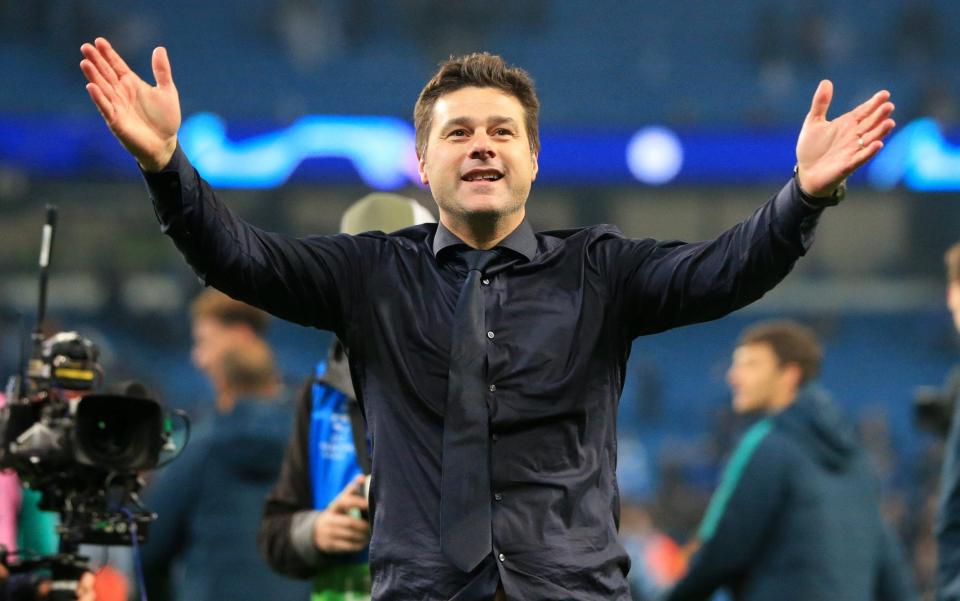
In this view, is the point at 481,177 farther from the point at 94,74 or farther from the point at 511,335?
the point at 94,74

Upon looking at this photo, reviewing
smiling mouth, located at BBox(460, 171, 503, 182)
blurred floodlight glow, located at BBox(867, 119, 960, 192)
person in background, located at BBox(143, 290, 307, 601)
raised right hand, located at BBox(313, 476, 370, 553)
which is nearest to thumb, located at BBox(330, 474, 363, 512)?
raised right hand, located at BBox(313, 476, 370, 553)

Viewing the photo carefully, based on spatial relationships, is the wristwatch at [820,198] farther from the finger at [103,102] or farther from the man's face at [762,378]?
the man's face at [762,378]

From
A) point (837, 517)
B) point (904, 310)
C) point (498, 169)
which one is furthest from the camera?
point (904, 310)

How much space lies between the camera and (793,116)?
18.1m

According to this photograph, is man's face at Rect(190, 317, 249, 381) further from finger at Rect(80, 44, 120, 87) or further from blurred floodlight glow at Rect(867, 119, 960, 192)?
blurred floodlight glow at Rect(867, 119, 960, 192)

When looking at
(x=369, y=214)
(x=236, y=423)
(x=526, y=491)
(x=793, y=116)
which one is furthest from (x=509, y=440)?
(x=793, y=116)

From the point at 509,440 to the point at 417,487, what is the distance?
0.17 m

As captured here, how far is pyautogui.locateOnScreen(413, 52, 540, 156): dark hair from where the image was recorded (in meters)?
2.66

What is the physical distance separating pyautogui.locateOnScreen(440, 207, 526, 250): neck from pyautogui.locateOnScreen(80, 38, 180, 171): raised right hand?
0.50m

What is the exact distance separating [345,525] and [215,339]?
1.90m

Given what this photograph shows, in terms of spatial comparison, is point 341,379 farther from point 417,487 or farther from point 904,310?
point 904,310

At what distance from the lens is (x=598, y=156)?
55.3 ft

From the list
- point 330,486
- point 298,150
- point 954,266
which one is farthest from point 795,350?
point 298,150

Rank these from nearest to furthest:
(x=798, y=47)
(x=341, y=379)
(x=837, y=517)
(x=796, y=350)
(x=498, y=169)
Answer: (x=498, y=169) → (x=341, y=379) → (x=837, y=517) → (x=796, y=350) → (x=798, y=47)
